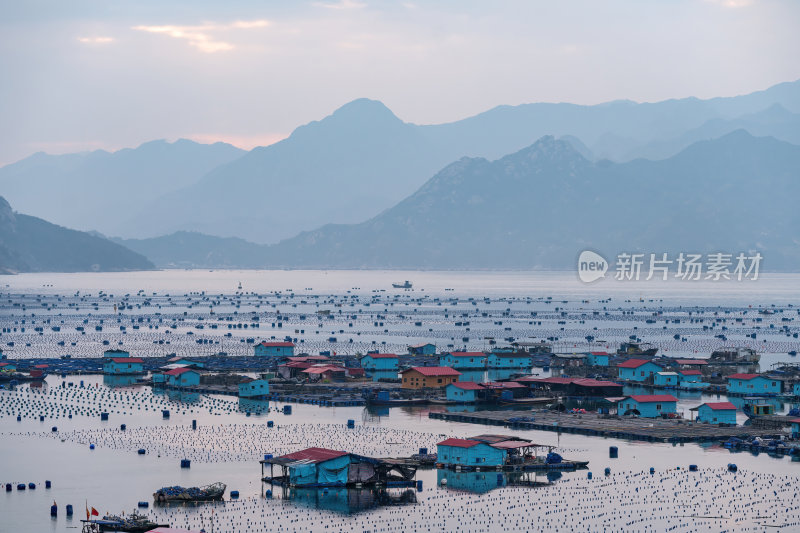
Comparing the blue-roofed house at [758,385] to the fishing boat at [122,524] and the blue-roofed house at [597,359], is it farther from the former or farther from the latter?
the fishing boat at [122,524]

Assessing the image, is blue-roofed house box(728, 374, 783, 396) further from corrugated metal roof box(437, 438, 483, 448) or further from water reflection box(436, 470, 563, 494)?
corrugated metal roof box(437, 438, 483, 448)

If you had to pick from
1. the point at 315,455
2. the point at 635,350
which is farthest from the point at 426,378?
the point at 315,455

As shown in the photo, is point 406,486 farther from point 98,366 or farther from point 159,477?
point 98,366

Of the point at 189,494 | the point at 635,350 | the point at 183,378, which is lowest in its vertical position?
the point at 189,494

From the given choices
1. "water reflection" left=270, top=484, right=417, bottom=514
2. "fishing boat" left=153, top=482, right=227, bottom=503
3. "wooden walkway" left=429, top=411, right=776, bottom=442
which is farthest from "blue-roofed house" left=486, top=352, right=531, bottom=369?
"fishing boat" left=153, top=482, right=227, bottom=503

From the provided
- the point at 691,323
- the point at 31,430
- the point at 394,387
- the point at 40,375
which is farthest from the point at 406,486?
the point at 691,323

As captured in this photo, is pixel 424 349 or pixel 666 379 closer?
pixel 666 379

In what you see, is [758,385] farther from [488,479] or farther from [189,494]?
[189,494]
